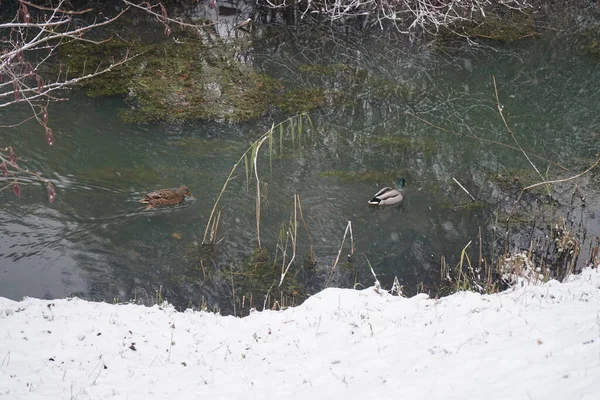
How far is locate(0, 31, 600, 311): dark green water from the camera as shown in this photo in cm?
859

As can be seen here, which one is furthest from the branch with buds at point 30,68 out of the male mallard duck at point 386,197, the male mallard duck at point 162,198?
the male mallard duck at point 386,197

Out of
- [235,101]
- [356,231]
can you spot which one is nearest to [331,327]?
[356,231]

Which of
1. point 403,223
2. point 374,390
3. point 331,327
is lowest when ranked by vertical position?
point 403,223

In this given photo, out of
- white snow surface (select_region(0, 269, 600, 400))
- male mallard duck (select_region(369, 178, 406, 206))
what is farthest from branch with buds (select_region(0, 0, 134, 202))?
male mallard duck (select_region(369, 178, 406, 206))

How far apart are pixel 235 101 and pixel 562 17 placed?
36.6ft

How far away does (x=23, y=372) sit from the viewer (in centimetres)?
523

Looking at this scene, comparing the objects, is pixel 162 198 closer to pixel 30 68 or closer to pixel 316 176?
pixel 316 176

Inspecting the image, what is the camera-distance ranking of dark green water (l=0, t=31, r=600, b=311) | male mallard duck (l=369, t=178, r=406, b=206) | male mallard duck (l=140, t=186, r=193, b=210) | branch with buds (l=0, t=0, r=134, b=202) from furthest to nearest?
1. male mallard duck (l=369, t=178, r=406, b=206)
2. male mallard duck (l=140, t=186, r=193, b=210)
3. dark green water (l=0, t=31, r=600, b=311)
4. branch with buds (l=0, t=0, r=134, b=202)

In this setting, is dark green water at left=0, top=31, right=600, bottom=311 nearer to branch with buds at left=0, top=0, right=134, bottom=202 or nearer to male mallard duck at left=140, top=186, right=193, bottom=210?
male mallard duck at left=140, top=186, right=193, bottom=210

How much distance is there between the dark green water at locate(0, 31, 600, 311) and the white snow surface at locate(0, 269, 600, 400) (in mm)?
1542

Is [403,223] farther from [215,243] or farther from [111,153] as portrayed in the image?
[111,153]

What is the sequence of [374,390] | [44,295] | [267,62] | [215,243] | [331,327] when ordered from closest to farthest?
[374,390]
[331,327]
[44,295]
[215,243]
[267,62]

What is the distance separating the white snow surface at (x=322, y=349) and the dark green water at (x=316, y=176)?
154 centimetres

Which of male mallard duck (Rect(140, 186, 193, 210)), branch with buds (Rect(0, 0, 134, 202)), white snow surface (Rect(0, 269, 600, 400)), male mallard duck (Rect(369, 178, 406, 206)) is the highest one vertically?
branch with buds (Rect(0, 0, 134, 202))
